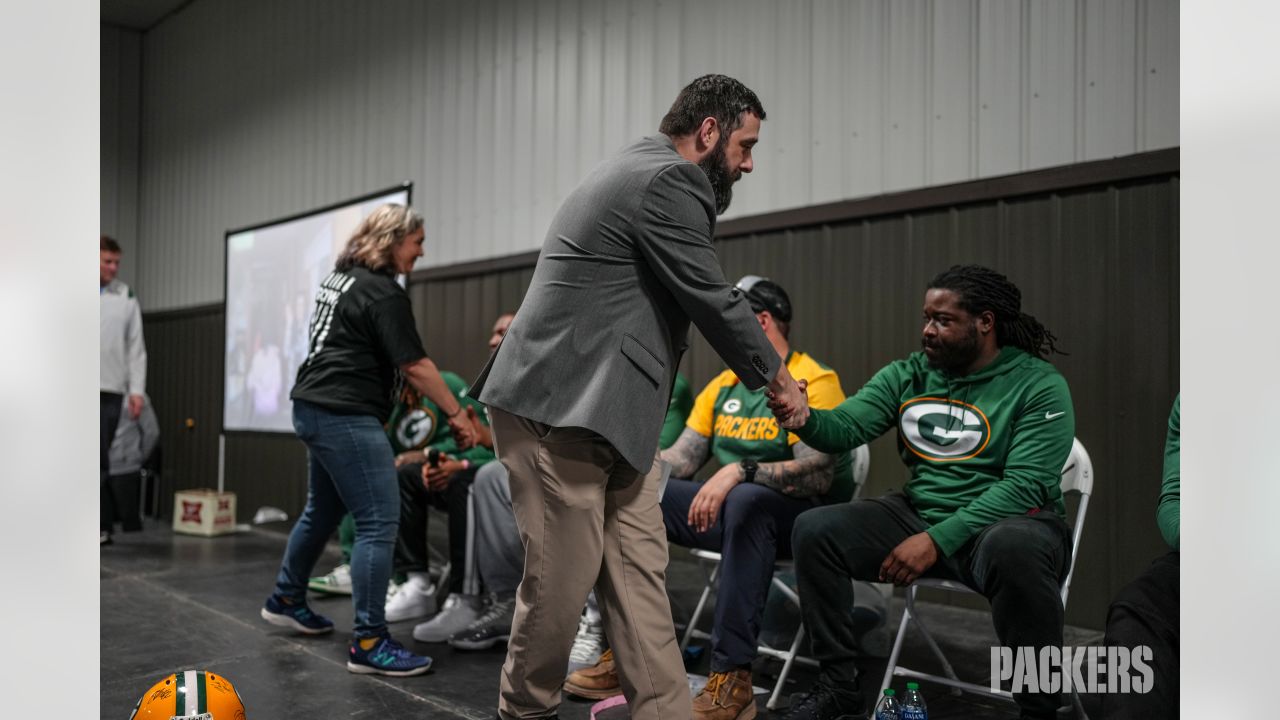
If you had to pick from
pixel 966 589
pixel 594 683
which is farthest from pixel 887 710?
pixel 594 683

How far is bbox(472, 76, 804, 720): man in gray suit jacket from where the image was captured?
1842 mm

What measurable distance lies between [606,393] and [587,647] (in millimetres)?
1550

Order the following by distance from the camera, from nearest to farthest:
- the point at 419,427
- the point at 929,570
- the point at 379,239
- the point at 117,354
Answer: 1. the point at 929,570
2. the point at 379,239
3. the point at 419,427
4. the point at 117,354

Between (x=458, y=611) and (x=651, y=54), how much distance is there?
3257 mm

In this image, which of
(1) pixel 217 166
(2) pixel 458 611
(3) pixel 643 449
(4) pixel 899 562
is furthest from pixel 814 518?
(1) pixel 217 166

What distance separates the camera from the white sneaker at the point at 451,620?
11.2 feet

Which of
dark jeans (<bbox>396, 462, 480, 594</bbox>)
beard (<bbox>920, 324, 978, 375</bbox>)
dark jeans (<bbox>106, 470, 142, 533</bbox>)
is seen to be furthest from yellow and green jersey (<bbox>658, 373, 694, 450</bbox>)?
dark jeans (<bbox>106, 470, 142, 533</bbox>)

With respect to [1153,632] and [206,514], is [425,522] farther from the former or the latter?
[206,514]

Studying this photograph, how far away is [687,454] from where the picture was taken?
3.17m

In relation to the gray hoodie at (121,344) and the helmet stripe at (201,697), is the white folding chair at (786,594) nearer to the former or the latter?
the helmet stripe at (201,697)

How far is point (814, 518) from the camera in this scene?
2.45m

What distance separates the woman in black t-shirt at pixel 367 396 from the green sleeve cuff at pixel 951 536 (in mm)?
1560

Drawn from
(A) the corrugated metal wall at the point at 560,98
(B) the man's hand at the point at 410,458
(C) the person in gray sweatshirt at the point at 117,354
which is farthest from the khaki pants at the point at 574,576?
(C) the person in gray sweatshirt at the point at 117,354

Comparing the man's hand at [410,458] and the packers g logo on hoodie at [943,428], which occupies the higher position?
the packers g logo on hoodie at [943,428]
